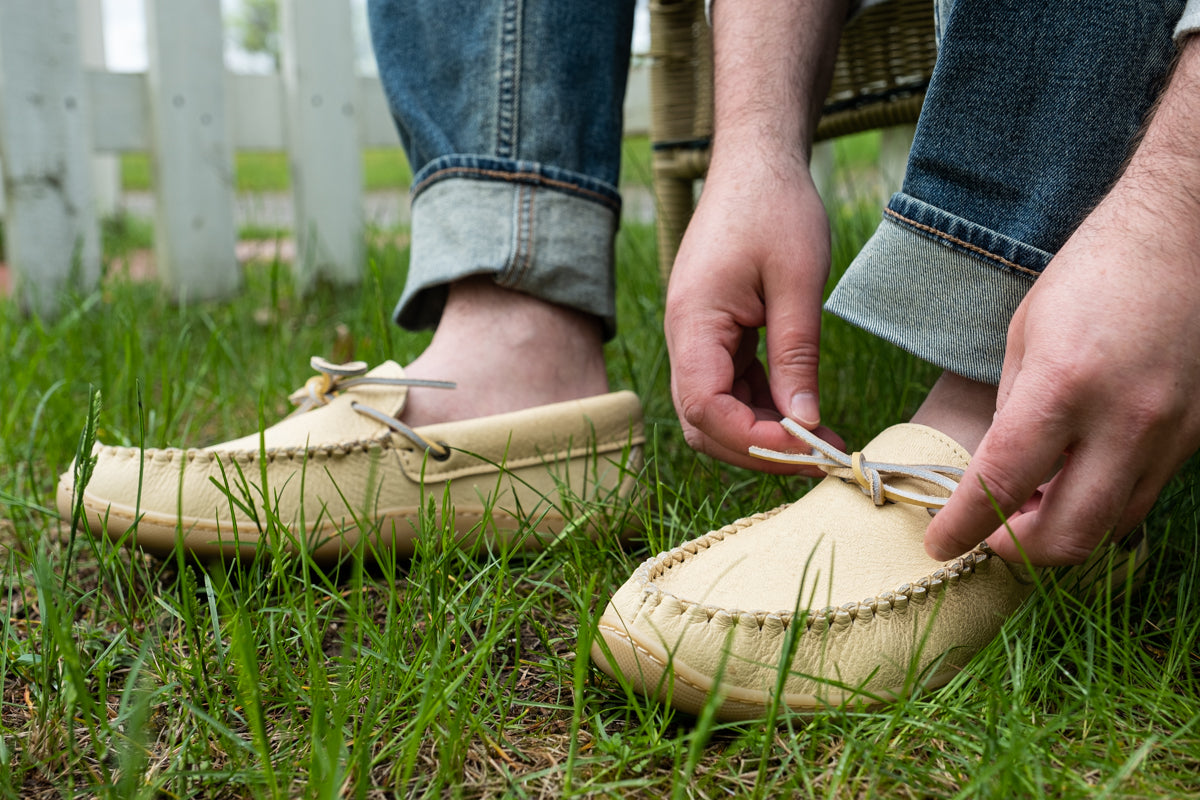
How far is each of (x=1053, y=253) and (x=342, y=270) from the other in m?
2.13

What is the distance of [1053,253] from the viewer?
2.51ft

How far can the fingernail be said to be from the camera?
0.87m

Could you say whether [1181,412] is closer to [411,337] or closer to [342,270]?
[411,337]

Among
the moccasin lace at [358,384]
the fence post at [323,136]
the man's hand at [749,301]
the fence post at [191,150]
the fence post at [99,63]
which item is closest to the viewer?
the man's hand at [749,301]

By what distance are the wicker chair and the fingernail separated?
0.55 m

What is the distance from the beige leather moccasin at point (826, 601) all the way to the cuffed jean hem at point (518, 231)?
1.29 feet

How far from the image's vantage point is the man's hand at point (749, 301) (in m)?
0.85

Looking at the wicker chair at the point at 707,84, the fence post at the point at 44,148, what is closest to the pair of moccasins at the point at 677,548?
the wicker chair at the point at 707,84

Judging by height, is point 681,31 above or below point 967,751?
above

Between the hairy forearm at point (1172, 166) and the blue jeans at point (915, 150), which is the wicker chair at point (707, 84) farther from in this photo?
the hairy forearm at point (1172, 166)

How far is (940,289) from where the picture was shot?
806 mm

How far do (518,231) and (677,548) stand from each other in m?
0.47

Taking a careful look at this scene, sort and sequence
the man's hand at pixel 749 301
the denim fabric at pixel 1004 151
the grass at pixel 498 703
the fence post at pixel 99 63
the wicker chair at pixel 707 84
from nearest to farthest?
the grass at pixel 498 703
the denim fabric at pixel 1004 151
the man's hand at pixel 749 301
the wicker chair at pixel 707 84
the fence post at pixel 99 63

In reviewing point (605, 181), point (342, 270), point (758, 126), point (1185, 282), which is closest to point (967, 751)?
point (1185, 282)
